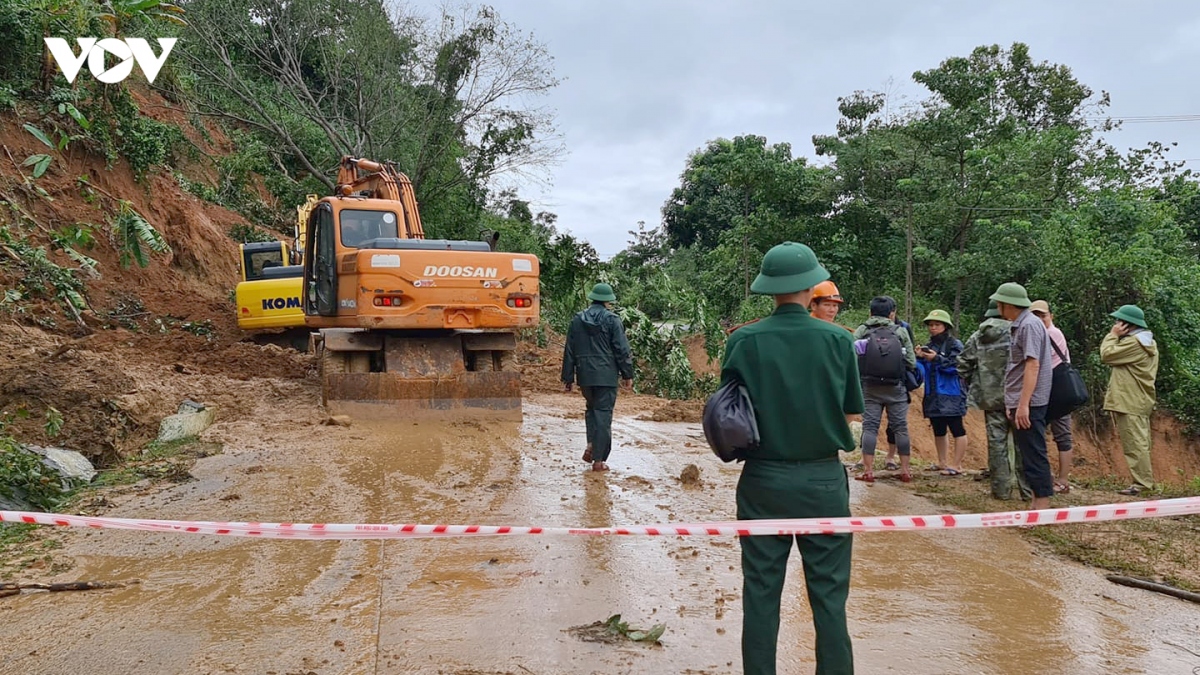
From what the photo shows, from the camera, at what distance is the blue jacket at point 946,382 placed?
7582 mm

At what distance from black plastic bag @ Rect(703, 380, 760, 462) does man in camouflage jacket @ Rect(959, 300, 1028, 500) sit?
13.9 feet

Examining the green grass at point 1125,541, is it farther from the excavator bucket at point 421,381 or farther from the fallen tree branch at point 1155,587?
the excavator bucket at point 421,381

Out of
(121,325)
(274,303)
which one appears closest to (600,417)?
(274,303)

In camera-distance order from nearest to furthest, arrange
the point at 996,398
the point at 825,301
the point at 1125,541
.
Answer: the point at 1125,541, the point at 825,301, the point at 996,398

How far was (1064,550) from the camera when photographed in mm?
5375

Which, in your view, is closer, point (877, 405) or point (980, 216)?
point (877, 405)

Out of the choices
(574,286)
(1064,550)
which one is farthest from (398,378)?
(574,286)

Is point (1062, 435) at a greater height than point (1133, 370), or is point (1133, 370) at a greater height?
point (1133, 370)

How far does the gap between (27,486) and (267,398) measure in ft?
15.5

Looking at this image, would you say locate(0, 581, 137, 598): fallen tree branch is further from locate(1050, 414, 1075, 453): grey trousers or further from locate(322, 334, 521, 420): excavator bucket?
locate(1050, 414, 1075, 453): grey trousers

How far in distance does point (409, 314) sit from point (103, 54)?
9.00 metres

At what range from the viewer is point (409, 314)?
381 inches

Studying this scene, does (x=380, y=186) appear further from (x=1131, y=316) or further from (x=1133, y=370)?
(x=1133, y=370)

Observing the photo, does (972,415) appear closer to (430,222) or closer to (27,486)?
(430,222)
